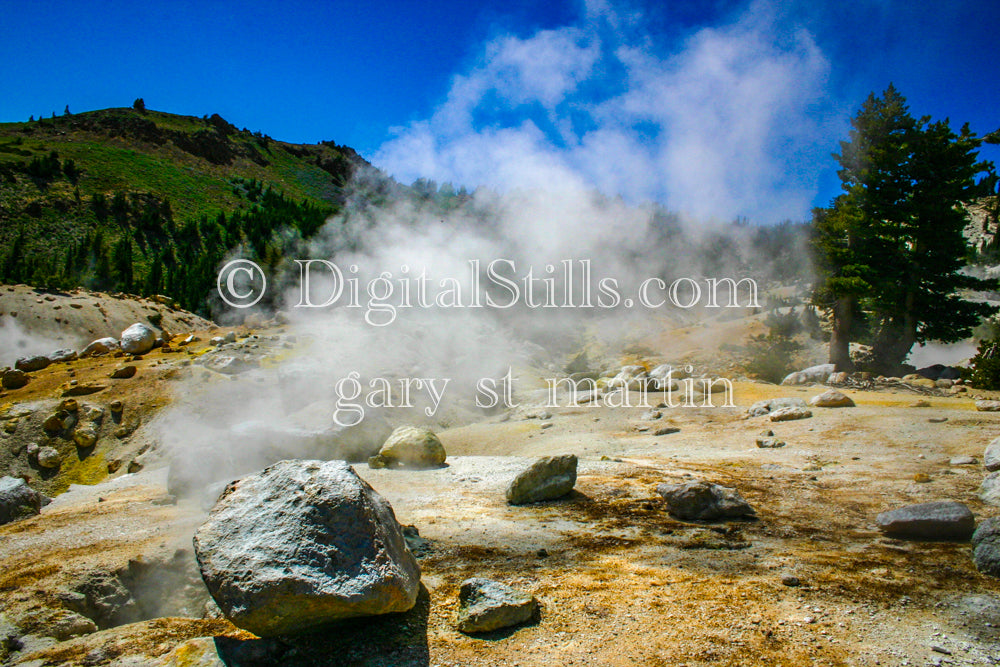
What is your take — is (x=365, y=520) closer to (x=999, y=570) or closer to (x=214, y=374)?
(x=999, y=570)

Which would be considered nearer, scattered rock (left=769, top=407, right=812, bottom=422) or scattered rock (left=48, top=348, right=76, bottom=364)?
scattered rock (left=769, top=407, right=812, bottom=422)

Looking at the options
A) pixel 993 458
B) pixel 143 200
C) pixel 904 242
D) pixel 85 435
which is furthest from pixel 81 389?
pixel 143 200

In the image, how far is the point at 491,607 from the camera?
2.54 m

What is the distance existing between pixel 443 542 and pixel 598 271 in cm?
2454

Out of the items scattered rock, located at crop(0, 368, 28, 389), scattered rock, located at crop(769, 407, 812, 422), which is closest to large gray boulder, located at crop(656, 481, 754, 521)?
scattered rock, located at crop(769, 407, 812, 422)

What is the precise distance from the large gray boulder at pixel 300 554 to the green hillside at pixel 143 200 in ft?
64.2

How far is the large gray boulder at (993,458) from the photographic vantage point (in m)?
4.75

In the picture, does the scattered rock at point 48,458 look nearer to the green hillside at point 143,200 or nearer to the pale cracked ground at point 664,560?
the pale cracked ground at point 664,560

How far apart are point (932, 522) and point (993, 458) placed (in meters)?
2.27

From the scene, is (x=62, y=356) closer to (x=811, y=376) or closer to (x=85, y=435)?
(x=85, y=435)

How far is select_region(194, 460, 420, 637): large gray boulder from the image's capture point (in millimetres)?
2242

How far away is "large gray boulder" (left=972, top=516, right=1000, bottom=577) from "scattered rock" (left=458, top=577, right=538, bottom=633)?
2.64 m

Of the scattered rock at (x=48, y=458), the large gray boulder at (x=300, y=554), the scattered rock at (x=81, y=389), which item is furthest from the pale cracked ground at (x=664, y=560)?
the scattered rock at (x=81, y=389)

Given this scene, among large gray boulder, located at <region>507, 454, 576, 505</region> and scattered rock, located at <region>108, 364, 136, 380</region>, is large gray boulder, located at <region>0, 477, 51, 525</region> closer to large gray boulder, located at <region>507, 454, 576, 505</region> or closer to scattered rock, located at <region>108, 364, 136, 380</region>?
large gray boulder, located at <region>507, 454, 576, 505</region>
